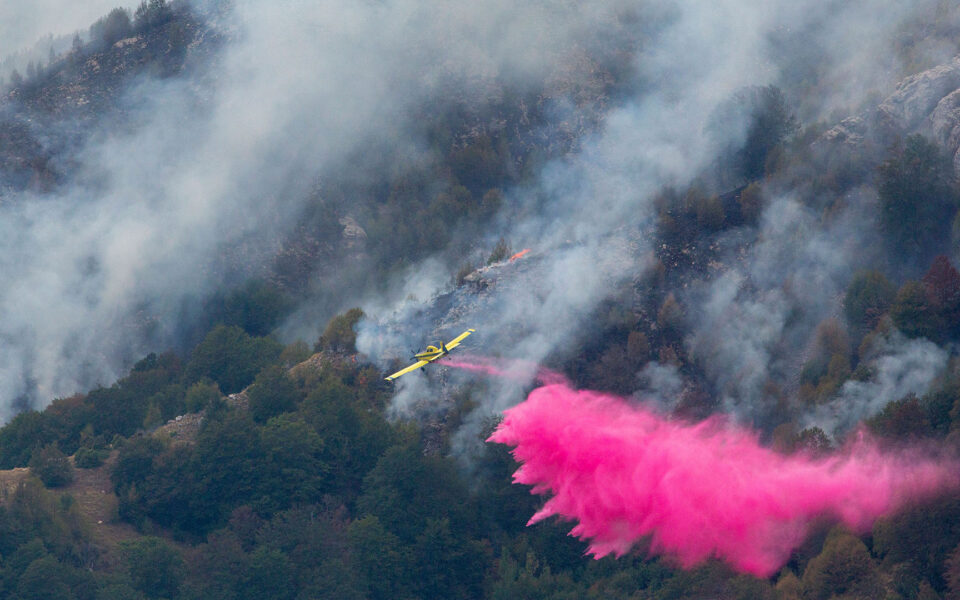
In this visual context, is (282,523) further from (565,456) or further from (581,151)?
(581,151)

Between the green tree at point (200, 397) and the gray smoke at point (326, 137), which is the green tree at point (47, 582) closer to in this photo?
the green tree at point (200, 397)

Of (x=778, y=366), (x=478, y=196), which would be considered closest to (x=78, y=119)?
(x=478, y=196)

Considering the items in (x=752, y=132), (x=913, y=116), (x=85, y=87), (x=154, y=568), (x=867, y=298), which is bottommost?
(x=154, y=568)

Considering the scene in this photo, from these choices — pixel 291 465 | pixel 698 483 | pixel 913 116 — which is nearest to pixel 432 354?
pixel 291 465

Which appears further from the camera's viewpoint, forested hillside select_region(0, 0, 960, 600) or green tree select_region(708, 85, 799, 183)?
green tree select_region(708, 85, 799, 183)

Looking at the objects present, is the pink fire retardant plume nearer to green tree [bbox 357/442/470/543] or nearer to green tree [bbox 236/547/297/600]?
green tree [bbox 357/442/470/543]

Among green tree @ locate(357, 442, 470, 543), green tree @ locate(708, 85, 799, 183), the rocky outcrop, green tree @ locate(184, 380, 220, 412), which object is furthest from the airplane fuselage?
the rocky outcrop

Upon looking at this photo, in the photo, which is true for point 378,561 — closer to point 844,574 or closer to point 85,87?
point 844,574

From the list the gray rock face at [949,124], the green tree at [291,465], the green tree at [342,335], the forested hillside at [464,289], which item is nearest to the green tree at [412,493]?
the forested hillside at [464,289]
